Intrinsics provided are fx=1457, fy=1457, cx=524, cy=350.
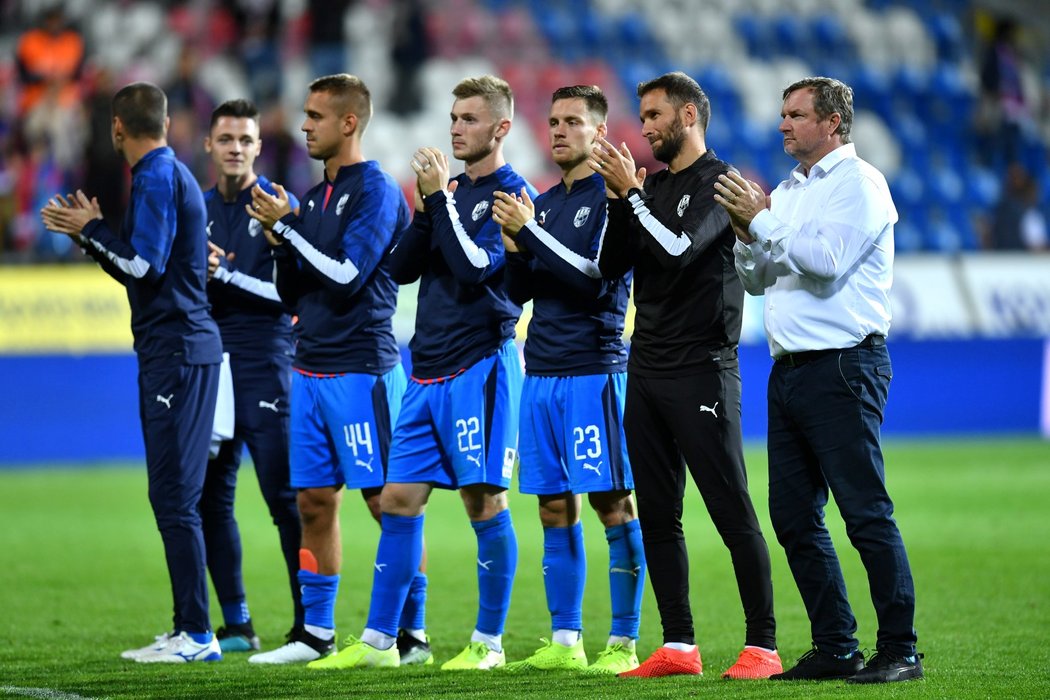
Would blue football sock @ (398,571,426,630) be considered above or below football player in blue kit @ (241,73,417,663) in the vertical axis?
below

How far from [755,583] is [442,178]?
2.24 metres

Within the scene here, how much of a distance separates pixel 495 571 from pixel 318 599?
926mm

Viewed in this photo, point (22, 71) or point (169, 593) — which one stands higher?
point (22, 71)

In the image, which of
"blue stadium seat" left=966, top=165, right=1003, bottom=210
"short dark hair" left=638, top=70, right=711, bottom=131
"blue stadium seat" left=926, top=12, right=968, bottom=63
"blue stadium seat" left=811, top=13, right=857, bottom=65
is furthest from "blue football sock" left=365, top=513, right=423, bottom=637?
"blue stadium seat" left=926, top=12, right=968, bottom=63

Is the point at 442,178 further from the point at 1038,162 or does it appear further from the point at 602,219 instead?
the point at 1038,162

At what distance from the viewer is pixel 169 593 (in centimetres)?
898

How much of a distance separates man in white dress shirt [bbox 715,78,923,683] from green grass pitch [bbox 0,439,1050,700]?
0.31 m

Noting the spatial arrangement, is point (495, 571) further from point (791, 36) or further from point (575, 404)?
point (791, 36)

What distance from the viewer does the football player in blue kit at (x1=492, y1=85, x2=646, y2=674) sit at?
6.35m

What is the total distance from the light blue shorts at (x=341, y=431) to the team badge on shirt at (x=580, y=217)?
1.24m

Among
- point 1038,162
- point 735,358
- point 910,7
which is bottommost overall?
point 735,358

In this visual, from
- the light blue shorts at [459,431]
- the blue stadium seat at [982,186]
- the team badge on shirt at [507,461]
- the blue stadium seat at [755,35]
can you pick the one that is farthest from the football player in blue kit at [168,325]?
the blue stadium seat at [755,35]

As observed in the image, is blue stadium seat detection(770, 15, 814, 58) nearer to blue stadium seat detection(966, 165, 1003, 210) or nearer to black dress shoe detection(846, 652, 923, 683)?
blue stadium seat detection(966, 165, 1003, 210)

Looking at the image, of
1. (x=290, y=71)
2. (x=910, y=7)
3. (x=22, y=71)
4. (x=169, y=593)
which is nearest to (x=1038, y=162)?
(x=910, y=7)
